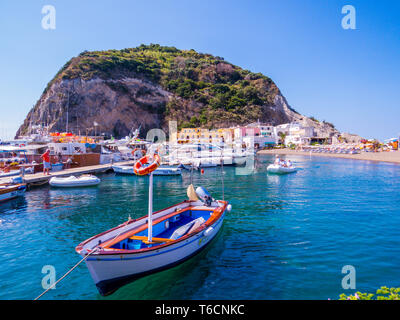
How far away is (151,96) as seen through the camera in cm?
9362

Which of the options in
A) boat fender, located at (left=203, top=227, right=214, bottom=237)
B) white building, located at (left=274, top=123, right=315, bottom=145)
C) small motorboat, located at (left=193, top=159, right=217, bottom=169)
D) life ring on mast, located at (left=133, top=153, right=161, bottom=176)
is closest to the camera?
life ring on mast, located at (left=133, top=153, right=161, bottom=176)

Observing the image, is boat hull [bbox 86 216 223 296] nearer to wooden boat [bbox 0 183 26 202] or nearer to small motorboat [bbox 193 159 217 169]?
wooden boat [bbox 0 183 26 202]

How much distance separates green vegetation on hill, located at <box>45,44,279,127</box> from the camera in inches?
3395

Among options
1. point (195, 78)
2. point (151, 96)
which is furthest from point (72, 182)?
point (195, 78)

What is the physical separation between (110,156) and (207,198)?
35031 millimetres

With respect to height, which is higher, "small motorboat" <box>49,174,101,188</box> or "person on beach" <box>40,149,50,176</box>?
"person on beach" <box>40,149,50,176</box>

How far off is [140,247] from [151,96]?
9081 cm

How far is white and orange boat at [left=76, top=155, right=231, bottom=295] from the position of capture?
7.22m

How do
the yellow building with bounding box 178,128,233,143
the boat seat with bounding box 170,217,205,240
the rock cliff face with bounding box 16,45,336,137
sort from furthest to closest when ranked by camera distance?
the yellow building with bounding box 178,128,233,143 → the rock cliff face with bounding box 16,45,336,137 → the boat seat with bounding box 170,217,205,240

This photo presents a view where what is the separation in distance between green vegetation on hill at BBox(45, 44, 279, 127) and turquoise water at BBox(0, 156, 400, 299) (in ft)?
246

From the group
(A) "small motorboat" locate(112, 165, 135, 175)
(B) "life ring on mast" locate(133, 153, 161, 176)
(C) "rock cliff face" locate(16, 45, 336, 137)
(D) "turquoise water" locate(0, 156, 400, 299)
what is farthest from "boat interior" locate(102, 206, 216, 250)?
(C) "rock cliff face" locate(16, 45, 336, 137)

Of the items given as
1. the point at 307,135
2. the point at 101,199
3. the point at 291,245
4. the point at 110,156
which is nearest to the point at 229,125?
the point at 307,135

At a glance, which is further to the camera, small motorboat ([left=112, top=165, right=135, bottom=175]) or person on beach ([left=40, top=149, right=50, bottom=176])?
small motorboat ([left=112, top=165, right=135, bottom=175])

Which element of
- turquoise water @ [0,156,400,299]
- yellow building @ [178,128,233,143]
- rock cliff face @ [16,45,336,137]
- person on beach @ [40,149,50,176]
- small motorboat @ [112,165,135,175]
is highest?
rock cliff face @ [16,45,336,137]
